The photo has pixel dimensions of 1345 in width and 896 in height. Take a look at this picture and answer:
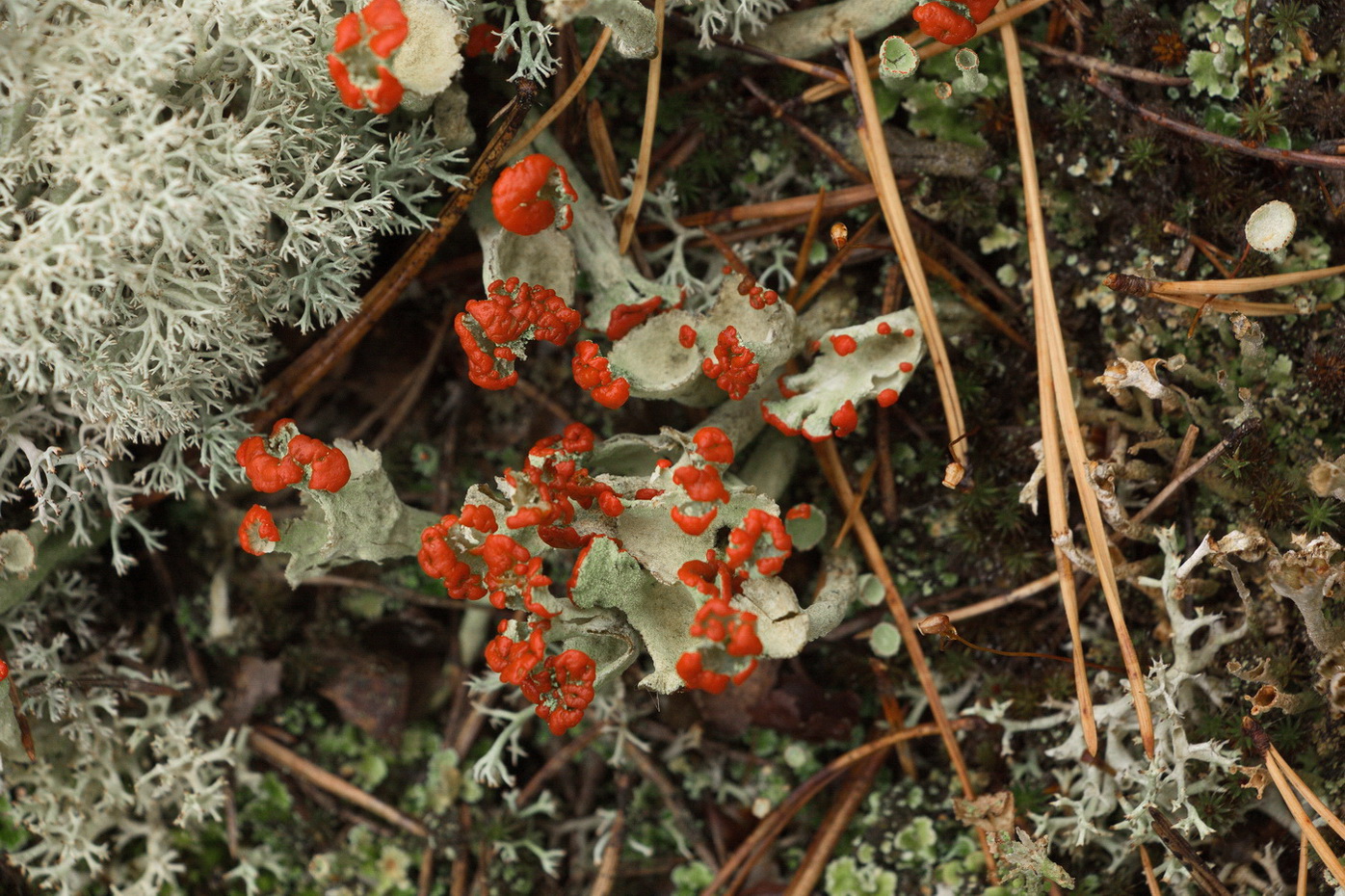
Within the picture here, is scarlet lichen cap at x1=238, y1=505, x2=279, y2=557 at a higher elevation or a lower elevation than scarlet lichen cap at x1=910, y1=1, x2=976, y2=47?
lower

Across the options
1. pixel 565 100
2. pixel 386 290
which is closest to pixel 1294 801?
pixel 565 100

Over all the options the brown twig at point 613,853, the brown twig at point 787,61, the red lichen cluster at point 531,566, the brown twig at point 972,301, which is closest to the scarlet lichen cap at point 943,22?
the brown twig at point 787,61

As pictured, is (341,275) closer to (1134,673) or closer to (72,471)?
(72,471)

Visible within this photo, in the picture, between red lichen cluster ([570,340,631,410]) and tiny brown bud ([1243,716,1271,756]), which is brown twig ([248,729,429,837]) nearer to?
red lichen cluster ([570,340,631,410])

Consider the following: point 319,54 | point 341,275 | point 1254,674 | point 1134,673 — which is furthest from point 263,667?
point 1254,674

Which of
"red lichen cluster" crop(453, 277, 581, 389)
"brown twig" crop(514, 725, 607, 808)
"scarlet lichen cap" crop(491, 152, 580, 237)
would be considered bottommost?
"brown twig" crop(514, 725, 607, 808)

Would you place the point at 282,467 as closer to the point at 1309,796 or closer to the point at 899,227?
the point at 899,227

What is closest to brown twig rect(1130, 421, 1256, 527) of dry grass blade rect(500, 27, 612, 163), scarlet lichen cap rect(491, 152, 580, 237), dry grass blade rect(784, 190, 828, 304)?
dry grass blade rect(784, 190, 828, 304)

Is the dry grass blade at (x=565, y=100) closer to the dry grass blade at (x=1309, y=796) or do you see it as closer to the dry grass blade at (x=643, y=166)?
the dry grass blade at (x=643, y=166)
